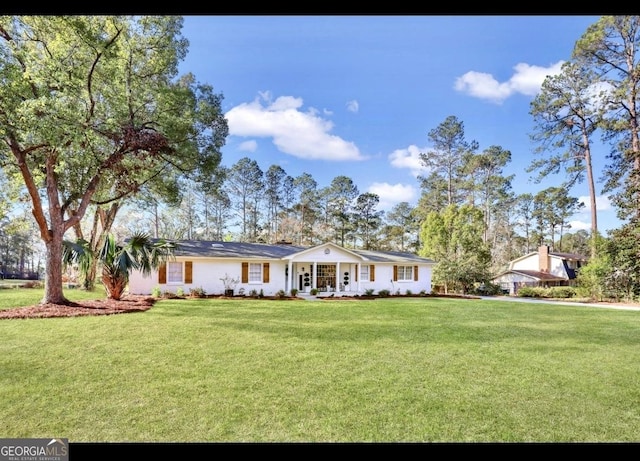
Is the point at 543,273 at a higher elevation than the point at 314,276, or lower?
lower

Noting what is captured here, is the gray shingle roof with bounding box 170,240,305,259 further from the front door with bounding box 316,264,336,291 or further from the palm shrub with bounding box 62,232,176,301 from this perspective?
the palm shrub with bounding box 62,232,176,301

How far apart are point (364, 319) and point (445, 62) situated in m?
6.18

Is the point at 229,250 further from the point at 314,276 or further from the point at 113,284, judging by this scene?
the point at 113,284

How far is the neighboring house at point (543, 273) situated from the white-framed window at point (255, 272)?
1795cm

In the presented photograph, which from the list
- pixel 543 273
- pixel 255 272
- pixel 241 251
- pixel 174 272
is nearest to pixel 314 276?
pixel 255 272

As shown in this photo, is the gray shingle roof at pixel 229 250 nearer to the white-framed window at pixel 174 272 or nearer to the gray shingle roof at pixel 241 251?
the gray shingle roof at pixel 241 251

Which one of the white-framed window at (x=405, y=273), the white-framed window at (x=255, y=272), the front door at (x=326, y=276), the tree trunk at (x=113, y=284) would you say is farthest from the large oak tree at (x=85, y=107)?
the white-framed window at (x=405, y=273)

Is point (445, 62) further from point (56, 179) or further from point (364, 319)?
point (56, 179)

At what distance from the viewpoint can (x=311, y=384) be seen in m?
3.97

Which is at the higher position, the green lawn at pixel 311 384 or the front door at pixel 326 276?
the front door at pixel 326 276

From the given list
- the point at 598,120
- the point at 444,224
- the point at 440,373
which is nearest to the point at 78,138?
the point at 440,373

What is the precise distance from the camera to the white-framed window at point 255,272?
16.8m

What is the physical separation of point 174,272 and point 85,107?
26.1ft

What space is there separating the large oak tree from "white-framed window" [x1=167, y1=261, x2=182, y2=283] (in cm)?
431
